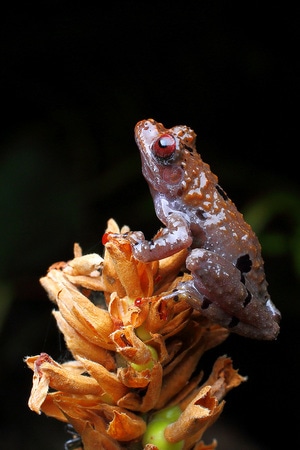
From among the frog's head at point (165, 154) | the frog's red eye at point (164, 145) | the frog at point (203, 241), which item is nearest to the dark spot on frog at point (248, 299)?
the frog at point (203, 241)

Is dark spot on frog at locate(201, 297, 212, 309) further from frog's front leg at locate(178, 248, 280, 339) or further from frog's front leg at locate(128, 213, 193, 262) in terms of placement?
frog's front leg at locate(128, 213, 193, 262)

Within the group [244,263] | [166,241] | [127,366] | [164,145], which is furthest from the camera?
[164,145]

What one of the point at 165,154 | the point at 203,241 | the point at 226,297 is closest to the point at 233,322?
the point at 226,297

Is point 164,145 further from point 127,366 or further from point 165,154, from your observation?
point 127,366

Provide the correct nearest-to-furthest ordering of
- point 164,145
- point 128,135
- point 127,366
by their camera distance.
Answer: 1. point 127,366
2. point 164,145
3. point 128,135

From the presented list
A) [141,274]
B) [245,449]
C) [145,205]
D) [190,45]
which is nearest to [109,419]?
[141,274]

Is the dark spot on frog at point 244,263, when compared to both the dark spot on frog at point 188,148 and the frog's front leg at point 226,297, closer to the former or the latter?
the frog's front leg at point 226,297
